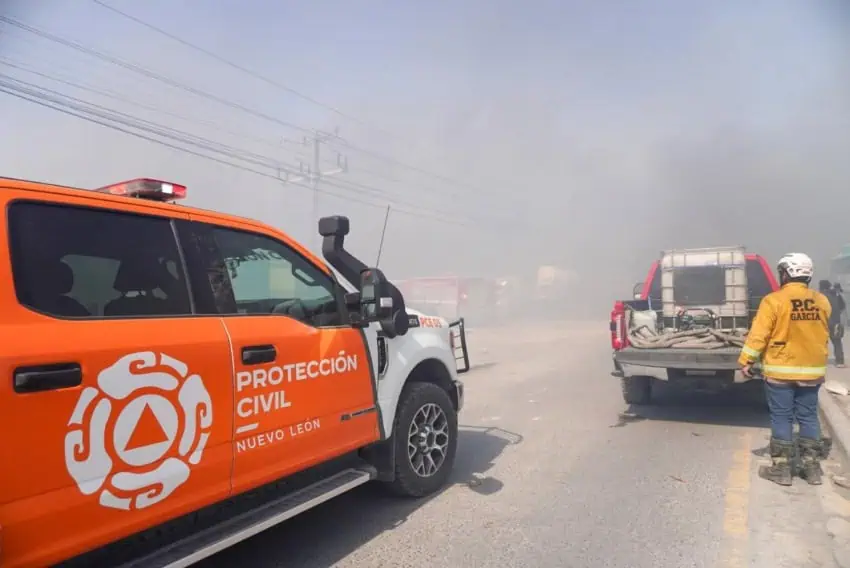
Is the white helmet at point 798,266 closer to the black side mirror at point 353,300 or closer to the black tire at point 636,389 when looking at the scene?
the black tire at point 636,389

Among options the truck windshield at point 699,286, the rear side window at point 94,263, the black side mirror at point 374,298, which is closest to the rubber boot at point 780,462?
the black side mirror at point 374,298

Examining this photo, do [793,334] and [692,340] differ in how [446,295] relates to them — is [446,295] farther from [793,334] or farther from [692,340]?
[793,334]

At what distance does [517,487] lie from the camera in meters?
4.30

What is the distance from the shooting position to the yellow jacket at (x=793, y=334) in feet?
13.8

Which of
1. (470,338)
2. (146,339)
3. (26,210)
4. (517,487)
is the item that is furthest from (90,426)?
(470,338)

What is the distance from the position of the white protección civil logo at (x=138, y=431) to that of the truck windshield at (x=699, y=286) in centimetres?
670

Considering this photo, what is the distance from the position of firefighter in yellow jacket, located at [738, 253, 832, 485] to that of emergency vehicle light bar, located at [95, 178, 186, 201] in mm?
4104

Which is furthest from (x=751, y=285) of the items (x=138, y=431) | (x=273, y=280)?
(x=138, y=431)

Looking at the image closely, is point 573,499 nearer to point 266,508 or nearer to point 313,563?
point 313,563

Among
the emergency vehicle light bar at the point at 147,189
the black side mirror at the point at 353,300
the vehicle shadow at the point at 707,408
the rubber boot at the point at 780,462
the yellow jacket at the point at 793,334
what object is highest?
the emergency vehicle light bar at the point at 147,189

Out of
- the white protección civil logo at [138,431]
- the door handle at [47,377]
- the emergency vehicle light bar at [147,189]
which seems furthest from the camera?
the emergency vehicle light bar at [147,189]

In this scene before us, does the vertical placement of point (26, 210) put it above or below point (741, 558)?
above

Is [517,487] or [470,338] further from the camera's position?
[470,338]

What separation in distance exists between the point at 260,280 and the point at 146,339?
101 cm
